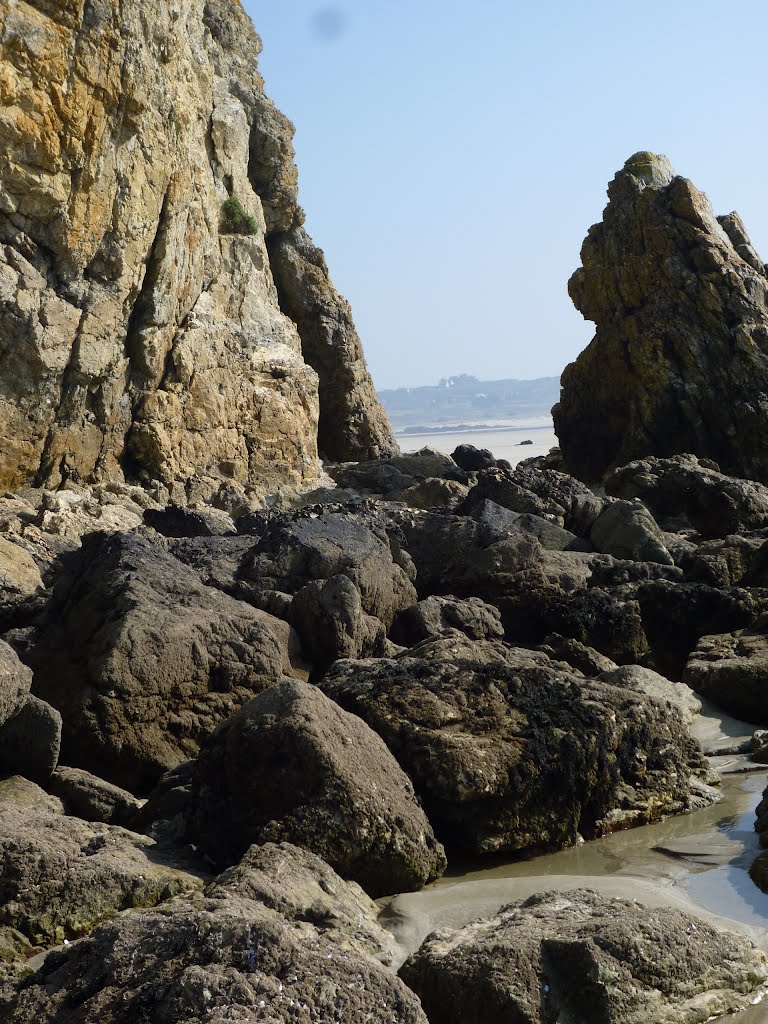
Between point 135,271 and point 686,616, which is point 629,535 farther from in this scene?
point 135,271

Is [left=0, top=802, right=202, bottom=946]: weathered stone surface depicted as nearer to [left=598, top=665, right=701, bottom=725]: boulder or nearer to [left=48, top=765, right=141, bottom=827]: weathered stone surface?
[left=48, top=765, right=141, bottom=827]: weathered stone surface

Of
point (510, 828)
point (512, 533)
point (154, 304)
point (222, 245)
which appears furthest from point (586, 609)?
point (222, 245)

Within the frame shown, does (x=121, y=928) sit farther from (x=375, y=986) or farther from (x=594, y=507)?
(x=594, y=507)

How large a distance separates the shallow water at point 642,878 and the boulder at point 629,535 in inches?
276

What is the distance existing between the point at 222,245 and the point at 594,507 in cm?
1040

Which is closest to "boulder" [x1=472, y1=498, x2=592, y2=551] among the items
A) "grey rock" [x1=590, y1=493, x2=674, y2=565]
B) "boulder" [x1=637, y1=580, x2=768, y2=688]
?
"grey rock" [x1=590, y1=493, x2=674, y2=565]

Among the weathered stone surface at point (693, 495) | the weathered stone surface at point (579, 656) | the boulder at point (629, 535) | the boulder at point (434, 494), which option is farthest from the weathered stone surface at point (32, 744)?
the boulder at point (434, 494)

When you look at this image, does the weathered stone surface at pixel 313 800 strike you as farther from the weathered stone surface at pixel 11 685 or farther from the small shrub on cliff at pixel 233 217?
the small shrub on cliff at pixel 233 217

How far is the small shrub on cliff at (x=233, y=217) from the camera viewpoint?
2331cm

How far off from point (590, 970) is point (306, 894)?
1.21 m

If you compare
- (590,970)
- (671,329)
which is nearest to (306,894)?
(590,970)

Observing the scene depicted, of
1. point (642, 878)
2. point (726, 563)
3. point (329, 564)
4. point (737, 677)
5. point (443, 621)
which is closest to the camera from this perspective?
point (642, 878)

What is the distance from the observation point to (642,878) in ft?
18.8

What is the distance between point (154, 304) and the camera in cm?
1891
